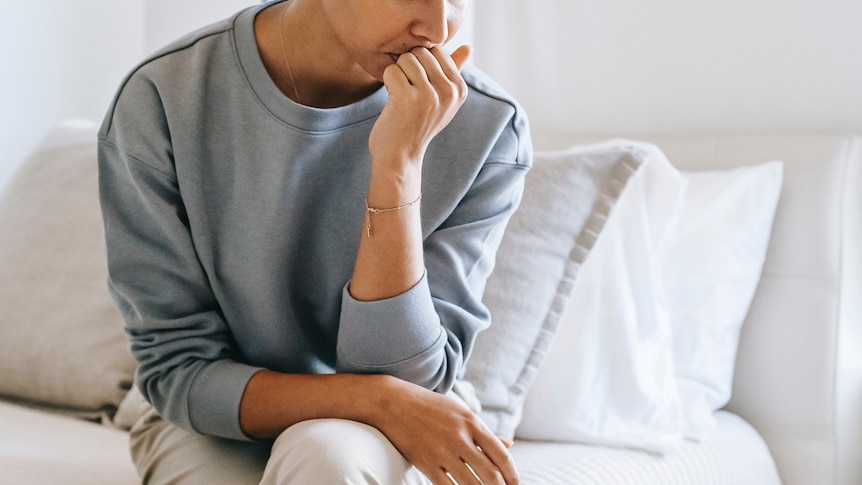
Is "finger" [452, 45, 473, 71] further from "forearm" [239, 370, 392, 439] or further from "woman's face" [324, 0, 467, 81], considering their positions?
"forearm" [239, 370, 392, 439]

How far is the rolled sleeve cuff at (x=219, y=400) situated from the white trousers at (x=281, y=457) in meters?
0.04

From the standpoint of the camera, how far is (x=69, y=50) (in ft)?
8.16

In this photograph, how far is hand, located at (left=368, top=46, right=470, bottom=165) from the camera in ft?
3.32

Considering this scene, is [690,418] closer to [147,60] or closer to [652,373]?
[652,373]

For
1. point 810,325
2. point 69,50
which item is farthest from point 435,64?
point 69,50

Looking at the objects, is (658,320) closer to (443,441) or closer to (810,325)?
(810,325)

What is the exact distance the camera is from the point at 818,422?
162 centimetres

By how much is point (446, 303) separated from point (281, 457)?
0.30 metres

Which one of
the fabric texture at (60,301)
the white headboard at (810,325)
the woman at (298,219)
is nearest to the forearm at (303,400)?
the woman at (298,219)

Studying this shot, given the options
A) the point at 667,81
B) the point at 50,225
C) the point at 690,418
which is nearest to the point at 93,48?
the point at 50,225

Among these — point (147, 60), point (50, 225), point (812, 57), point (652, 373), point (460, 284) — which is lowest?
point (652, 373)

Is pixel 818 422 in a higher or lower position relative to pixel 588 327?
lower


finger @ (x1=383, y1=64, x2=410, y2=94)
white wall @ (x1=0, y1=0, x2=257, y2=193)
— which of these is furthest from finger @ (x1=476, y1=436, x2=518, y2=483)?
white wall @ (x1=0, y1=0, x2=257, y2=193)

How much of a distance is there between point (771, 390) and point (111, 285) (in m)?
1.14
